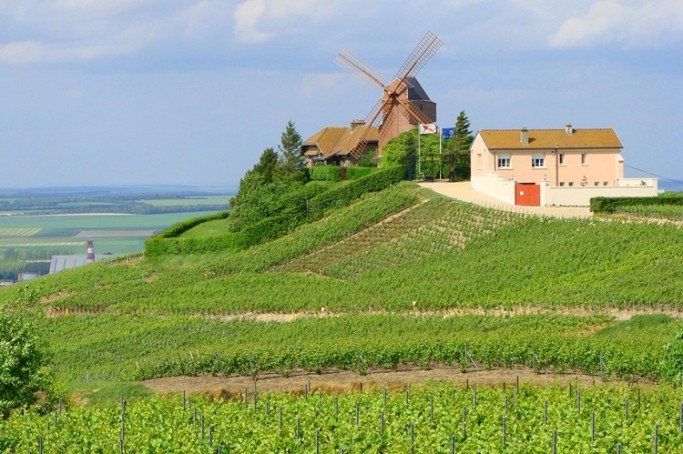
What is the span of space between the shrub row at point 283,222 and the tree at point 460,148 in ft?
19.5

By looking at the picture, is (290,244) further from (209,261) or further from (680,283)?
(680,283)

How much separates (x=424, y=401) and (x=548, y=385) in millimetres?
5459

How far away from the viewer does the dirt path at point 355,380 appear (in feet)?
118

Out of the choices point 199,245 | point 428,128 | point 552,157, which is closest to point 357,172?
point 428,128

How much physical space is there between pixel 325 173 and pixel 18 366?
54.5 m

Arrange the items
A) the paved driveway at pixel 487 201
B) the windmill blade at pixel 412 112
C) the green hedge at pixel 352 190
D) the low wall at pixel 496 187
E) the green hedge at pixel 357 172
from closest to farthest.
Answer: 1. the paved driveway at pixel 487 201
2. the low wall at pixel 496 187
3. the green hedge at pixel 352 190
4. the green hedge at pixel 357 172
5. the windmill blade at pixel 412 112

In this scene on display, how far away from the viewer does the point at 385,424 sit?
2814 centimetres

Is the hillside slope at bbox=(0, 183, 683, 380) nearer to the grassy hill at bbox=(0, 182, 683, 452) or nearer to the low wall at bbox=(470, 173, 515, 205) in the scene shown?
the grassy hill at bbox=(0, 182, 683, 452)

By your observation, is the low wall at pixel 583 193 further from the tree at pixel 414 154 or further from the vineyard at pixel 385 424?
the vineyard at pixel 385 424

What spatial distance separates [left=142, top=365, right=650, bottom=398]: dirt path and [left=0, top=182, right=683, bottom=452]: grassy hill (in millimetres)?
492

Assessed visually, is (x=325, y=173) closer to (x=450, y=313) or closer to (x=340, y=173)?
(x=340, y=173)

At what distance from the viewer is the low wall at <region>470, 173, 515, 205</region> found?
235 feet

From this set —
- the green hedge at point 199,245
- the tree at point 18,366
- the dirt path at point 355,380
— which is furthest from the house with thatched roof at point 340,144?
the tree at point 18,366

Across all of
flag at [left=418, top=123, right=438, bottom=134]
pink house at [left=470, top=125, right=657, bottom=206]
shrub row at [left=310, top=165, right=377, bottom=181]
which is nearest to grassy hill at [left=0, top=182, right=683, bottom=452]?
pink house at [left=470, top=125, right=657, bottom=206]
